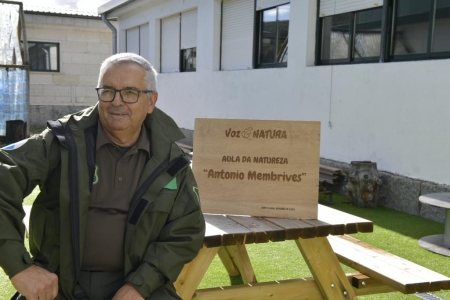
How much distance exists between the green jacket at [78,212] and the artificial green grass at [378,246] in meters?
1.86

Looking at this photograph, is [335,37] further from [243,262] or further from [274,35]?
[243,262]

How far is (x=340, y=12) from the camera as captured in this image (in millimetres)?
8766

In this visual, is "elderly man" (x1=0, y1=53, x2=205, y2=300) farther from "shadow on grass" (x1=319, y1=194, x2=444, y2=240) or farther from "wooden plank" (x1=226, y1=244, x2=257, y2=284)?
"shadow on grass" (x1=319, y1=194, x2=444, y2=240)

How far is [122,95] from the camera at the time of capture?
2576 millimetres

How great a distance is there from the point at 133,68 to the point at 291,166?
1.16 m

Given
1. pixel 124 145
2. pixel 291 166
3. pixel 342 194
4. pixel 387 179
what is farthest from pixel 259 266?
pixel 342 194

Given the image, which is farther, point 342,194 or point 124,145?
point 342,194

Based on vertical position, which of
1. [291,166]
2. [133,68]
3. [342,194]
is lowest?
[342,194]

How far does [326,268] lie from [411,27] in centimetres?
517

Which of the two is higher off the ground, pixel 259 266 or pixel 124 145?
pixel 124 145

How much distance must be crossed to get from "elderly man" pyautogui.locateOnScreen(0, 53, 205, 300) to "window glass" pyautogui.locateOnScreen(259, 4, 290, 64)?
795 cm

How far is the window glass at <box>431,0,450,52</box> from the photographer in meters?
6.92

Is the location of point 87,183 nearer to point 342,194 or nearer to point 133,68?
point 133,68

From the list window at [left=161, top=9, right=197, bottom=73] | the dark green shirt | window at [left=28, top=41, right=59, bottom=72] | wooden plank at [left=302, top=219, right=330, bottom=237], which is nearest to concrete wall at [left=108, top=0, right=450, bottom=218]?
window at [left=161, top=9, right=197, bottom=73]
